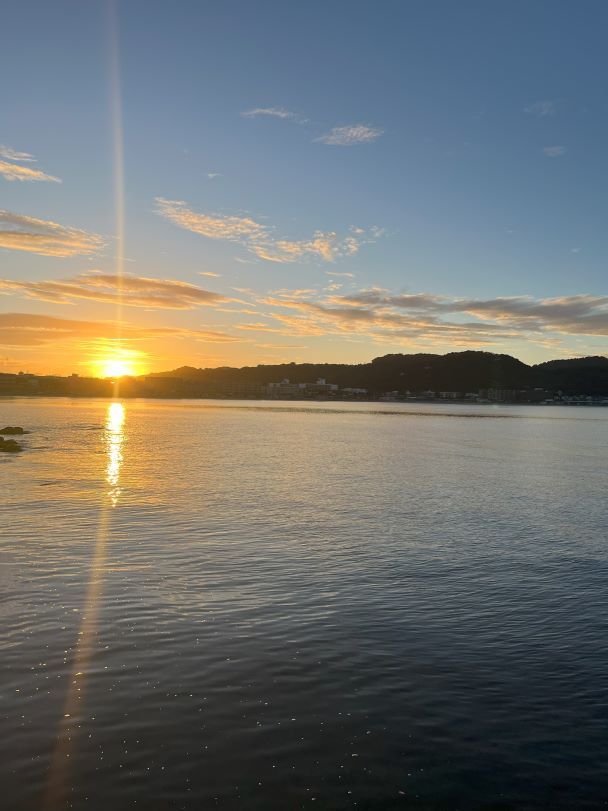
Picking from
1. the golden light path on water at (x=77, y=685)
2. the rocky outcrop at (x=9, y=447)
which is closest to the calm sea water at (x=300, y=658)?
the golden light path on water at (x=77, y=685)

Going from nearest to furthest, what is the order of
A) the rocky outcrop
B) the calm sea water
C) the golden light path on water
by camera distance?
1. the golden light path on water
2. the calm sea water
3. the rocky outcrop

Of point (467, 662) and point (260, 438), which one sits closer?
point (467, 662)

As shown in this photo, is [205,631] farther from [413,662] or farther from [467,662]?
[467,662]

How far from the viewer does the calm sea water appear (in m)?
12.0

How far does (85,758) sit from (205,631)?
718 centimetres

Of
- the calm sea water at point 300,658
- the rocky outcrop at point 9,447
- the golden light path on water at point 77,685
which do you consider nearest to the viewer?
the golden light path on water at point 77,685

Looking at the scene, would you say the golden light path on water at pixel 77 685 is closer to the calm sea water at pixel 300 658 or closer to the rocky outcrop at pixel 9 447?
the calm sea water at pixel 300 658

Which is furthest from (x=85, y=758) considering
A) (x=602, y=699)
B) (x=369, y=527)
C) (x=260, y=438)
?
(x=260, y=438)

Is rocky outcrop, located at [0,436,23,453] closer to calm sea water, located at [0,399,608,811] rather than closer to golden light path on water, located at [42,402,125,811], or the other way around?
calm sea water, located at [0,399,608,811]

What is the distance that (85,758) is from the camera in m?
12.3

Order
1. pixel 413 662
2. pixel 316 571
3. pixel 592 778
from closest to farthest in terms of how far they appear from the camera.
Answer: pixel 592 778, pixel 413 662, pixel 316 571

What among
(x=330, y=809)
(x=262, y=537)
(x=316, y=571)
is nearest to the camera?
(x=330, y=809)

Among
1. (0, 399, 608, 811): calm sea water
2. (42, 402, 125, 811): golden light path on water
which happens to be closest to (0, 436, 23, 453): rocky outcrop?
(0, 399, 608, 811): calm sea water

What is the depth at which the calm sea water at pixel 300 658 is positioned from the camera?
471 inches
